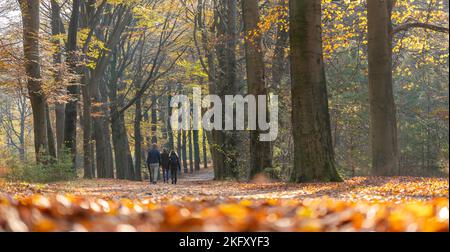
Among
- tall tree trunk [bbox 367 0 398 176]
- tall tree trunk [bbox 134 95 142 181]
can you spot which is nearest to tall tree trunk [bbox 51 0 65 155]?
tall tree trunk [bbox 134 95 142 181]

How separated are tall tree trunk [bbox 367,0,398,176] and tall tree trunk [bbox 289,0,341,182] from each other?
319 cm

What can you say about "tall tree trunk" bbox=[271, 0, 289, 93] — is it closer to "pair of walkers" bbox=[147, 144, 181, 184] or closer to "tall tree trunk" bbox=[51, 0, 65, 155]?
"pair of walkers" bbox=[147, 144, 181, 184]

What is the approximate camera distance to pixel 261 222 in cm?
331

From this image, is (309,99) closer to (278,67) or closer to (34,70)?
(34,70)

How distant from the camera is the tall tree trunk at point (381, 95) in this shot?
16.3m

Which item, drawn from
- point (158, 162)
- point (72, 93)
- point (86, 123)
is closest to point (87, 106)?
point (86, 123)

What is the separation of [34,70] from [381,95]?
11.5m

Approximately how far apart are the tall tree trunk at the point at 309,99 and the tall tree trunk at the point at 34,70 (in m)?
9.67

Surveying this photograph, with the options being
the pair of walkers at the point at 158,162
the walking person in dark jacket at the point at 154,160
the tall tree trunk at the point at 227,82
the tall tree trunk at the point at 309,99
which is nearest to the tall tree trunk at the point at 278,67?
the tall tree trunk at the point at 227,82

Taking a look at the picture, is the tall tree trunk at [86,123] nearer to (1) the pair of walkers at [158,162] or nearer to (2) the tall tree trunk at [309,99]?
(1) the pair of walkers at [158,162]

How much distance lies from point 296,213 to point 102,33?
28614 millimetres

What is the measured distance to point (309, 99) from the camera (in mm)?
13609

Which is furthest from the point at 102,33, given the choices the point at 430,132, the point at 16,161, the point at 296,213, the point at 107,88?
the point at 296,213
